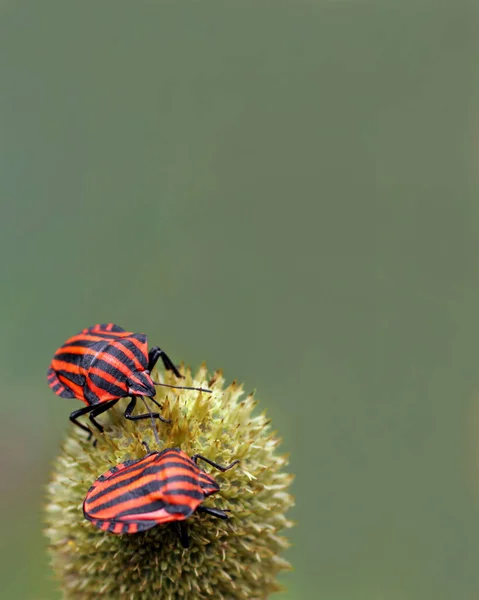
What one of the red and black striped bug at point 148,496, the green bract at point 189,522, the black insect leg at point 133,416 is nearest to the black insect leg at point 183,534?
the green bract at point 189,522

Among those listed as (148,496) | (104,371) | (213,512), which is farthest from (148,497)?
(104,371)

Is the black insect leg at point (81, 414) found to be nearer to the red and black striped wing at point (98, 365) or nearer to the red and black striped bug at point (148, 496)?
the red and black striped wing at point (98, 365)

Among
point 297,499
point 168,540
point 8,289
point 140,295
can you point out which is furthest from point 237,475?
point 8,289

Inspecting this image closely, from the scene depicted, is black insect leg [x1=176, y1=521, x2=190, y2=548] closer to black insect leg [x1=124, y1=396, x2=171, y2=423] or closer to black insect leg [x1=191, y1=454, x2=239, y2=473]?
black insect leg [x1=191, y1=454, x2=239, y2=473]

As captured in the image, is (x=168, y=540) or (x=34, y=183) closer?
(x=168, y=540)

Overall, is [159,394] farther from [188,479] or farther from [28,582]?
[28,582]
